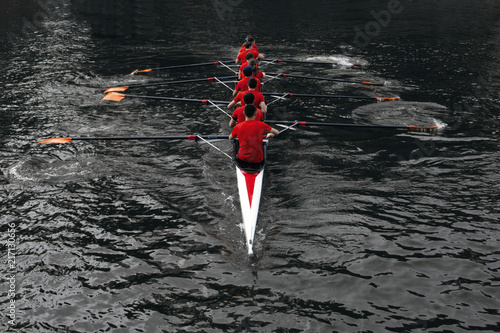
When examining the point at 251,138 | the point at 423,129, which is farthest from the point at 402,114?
the point at 251,138

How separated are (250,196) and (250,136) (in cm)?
152

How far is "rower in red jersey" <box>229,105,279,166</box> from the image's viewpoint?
1038 centimetres

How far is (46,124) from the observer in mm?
16594

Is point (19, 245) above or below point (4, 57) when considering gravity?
below

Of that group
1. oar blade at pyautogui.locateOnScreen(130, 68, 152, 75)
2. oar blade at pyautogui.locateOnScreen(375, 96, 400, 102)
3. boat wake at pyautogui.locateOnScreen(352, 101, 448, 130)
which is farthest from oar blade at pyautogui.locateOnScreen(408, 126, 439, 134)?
oar blade at pyautogui.locateOnScreen(130, 68, 152, 75)

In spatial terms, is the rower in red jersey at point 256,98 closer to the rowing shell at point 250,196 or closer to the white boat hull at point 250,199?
the rowing shell at point 250,196

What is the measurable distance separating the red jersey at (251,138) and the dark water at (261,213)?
1224mm

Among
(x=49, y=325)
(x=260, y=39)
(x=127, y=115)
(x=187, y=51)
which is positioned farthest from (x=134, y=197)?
(x=260, y=39)

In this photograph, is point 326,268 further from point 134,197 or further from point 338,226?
point 134,197

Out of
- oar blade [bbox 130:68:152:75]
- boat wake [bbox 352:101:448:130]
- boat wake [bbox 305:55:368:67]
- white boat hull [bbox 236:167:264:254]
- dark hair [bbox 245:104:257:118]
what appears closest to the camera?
white boat hull [bbox 236:167:264:254]

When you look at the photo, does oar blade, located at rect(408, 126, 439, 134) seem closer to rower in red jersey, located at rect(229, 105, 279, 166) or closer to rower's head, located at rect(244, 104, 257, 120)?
rower in red jersey, located at rect(229, 105, 279, 166)

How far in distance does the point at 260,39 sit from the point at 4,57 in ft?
56.4

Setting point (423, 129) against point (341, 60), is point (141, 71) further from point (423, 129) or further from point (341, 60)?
point (423, 129)

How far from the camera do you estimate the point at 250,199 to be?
9.81m
